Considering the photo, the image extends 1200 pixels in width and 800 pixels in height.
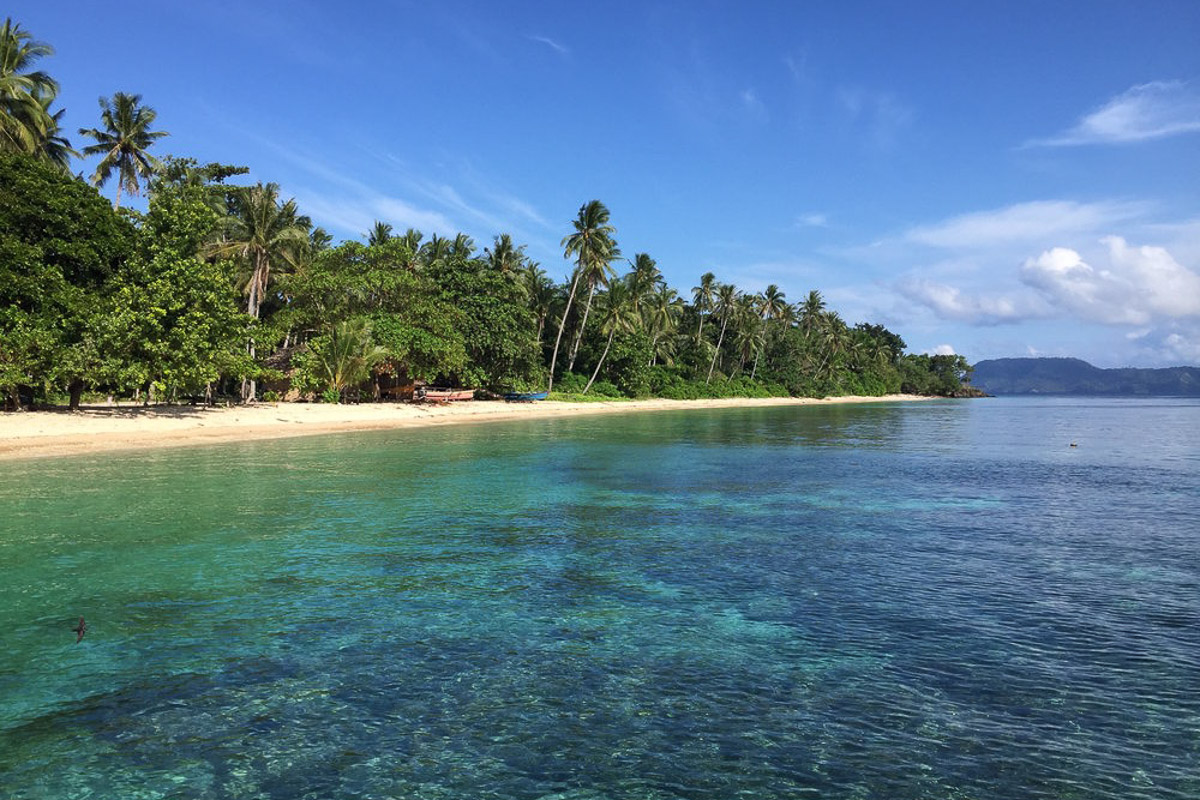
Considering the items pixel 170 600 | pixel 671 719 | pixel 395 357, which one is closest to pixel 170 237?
pixel 395 357

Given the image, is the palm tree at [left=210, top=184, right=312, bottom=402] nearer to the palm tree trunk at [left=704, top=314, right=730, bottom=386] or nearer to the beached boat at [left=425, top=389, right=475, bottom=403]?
the beached boat at [left=425, top=389, right=475, bottom=403]

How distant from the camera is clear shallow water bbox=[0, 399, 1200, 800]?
4.92 meters

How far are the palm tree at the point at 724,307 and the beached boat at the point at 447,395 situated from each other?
42.1 metres

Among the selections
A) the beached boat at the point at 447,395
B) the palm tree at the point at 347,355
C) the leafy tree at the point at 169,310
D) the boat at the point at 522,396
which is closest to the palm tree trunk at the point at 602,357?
the boat at the point at 522,396

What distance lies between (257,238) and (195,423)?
1715 cm

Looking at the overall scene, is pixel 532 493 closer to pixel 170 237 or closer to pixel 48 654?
pixel 48 654

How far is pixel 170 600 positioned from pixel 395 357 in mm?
39151

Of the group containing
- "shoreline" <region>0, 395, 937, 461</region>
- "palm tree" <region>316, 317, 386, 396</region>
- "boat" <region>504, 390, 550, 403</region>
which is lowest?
"shoreline" <region>0, 395, 937, 461</region>

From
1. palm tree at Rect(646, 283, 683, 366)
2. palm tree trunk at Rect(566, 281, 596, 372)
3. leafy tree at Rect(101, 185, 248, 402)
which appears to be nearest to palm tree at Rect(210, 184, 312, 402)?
leafy tree at Rect(101, 185, 248, 402)

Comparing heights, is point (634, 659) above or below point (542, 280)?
below

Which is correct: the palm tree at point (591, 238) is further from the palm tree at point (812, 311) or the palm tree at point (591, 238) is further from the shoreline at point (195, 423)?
the palm tree at point (812, 311)

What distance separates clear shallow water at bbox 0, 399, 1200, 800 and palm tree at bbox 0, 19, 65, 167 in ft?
104

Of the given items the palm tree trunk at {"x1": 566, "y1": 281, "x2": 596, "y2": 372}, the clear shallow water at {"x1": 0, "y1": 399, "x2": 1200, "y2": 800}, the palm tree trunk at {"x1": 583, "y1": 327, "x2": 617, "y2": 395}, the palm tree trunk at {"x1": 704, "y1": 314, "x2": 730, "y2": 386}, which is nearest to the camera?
the clear shallow water at {"x1": 0, "y1": 399, "x2": 1200, "y2": 800}

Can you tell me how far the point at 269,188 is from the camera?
4691 cm
